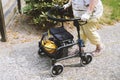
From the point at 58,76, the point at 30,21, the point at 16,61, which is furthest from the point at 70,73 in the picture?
the point at 30,21

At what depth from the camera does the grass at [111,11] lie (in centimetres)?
651

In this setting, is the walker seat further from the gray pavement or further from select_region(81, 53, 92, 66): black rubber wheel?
the gray pavement

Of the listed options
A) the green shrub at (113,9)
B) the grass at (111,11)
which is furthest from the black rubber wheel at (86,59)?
the green shrub at (113,9)

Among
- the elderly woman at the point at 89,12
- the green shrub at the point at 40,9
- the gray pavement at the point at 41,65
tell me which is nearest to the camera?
the elderly woman at the point at 89,12

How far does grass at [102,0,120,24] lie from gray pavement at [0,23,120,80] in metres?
1.21

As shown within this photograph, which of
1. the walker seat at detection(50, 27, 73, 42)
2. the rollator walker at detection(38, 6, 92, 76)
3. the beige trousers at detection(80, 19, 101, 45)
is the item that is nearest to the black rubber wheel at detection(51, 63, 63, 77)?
the rollator walker at detection(38, 6, 92, 76)

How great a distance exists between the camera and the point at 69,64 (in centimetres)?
461

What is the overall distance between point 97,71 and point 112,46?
0.97 metres

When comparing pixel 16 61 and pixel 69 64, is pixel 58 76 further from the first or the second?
pixel 16 61

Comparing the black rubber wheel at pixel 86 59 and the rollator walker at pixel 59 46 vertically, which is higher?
the rollator walker at pixel 59 46

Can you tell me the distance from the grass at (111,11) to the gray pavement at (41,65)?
1.21m

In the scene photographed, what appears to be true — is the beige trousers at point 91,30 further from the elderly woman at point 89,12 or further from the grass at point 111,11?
the grass at point 111,11

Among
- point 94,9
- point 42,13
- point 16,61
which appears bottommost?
point 16,61

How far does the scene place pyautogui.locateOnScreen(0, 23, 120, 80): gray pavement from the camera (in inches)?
170
